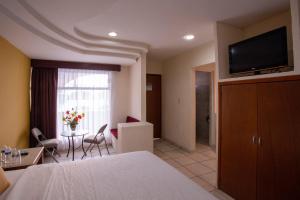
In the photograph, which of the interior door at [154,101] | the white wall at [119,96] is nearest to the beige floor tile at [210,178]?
the interior door at [154,101]

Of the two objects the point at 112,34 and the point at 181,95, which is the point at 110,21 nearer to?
the point at 112,34

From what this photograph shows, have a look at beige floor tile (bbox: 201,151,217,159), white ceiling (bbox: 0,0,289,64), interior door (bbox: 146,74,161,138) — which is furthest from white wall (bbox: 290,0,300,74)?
interior door (bbox: 146,74,161,138)

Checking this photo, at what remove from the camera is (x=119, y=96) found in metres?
4.60

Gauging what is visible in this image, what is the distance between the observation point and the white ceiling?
1846 mm

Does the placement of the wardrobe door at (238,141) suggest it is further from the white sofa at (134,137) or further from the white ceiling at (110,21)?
the white sofa at (134,137)

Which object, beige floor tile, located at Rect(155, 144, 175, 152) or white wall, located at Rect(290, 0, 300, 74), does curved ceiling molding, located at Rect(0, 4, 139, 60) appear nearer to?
beige floor tile, located at Rect(155, 144, 175, 152)

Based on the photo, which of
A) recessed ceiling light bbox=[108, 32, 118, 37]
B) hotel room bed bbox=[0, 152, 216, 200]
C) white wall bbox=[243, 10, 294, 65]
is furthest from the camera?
recessed ceiling light bbox=[108, 32, 118, 37]

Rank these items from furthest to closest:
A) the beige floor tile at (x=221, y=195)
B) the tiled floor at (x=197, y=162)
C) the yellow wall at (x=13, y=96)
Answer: the tiled floor at (x=197, y=162), the yellow wall at (x=13, y=96), the beige floor tile at (x=221, y=195)

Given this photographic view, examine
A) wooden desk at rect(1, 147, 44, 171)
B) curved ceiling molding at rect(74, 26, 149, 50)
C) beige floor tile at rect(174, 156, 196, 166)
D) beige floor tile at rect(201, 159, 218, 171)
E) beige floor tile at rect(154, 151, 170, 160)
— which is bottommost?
beige floor tile at rect(201, 159, 218, 171)

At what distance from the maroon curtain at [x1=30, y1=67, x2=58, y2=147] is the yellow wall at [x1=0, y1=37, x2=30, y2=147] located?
0.18 m

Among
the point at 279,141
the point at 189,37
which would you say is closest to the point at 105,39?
the point at 189,37

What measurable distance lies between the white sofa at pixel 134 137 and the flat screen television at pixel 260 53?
1918mm

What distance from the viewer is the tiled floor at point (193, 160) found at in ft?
8.57

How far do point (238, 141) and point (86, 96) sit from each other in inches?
141
